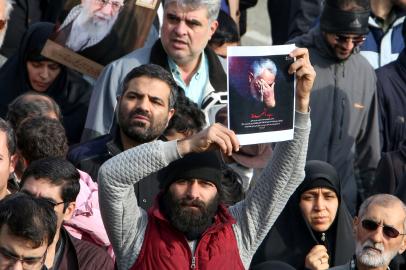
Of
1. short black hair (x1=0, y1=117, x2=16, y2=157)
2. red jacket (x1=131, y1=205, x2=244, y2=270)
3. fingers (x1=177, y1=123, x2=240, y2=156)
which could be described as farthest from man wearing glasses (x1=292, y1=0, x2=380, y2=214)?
fingers (x1=177, y1=123, x2=240, y2=156)

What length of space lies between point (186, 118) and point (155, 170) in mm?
1590

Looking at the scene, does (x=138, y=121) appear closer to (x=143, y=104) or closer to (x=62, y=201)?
(x=143, y=104)

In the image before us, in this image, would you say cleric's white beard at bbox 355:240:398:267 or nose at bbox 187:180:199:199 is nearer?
nose at bbox 187:180:199:199

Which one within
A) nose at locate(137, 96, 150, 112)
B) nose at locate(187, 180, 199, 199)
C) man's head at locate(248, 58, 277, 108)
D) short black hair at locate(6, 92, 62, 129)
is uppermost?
man's head at locate(248, 58, 277, 108)

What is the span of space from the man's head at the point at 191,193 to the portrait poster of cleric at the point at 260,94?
351mm

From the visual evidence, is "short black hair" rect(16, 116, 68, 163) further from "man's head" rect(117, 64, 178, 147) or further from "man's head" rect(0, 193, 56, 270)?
"man's head" rect(0, 193, 56, 270)

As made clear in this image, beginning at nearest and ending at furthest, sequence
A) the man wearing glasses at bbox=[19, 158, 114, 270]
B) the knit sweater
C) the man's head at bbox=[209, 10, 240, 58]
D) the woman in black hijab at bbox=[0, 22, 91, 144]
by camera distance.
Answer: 1. the knit sweater
2. the man wearing glasses at bbox=[19, 158, 114, 270]
3. the woman in black hijab at bbox=[0, 22, 91, 144]
4. the man's head at bbox=[209, 10, 240, 58]

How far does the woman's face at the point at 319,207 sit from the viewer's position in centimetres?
938

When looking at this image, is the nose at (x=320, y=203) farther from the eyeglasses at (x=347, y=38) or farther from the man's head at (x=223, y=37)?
the man's head at (x=223, y=37)

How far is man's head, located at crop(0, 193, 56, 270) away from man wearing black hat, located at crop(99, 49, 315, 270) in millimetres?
617

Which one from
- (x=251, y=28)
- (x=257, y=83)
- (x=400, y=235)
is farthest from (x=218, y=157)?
(x=251, y=28)

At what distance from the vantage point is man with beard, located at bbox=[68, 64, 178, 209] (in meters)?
8.66

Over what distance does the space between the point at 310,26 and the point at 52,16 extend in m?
2.14

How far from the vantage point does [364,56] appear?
11734 mm
